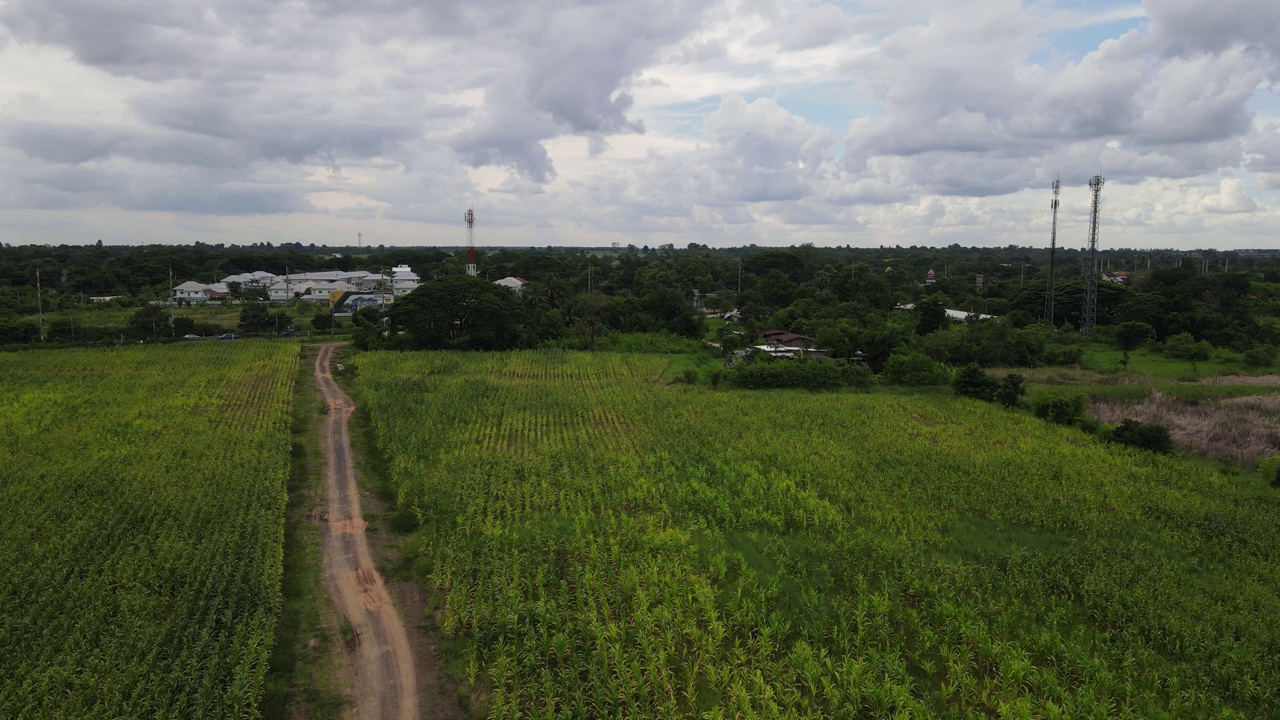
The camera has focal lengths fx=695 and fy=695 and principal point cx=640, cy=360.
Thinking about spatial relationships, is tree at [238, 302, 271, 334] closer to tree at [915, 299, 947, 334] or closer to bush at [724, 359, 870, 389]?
bush at [724, 359, 870, 389]

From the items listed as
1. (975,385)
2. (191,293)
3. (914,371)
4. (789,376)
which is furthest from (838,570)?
(191,293)

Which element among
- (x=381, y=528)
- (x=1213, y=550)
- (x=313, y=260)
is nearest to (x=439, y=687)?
(x=381, y=528)

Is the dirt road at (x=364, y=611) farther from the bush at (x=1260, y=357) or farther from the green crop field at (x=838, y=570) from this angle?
A: the bush at (x=1260, y=357)

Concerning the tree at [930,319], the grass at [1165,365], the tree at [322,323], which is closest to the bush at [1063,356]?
the grass at [1165,365]

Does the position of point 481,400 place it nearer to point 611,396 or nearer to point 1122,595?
point 611,396

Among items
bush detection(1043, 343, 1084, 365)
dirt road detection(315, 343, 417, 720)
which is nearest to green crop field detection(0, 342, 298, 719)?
dirt road detection(315, 343, 417, 720)
